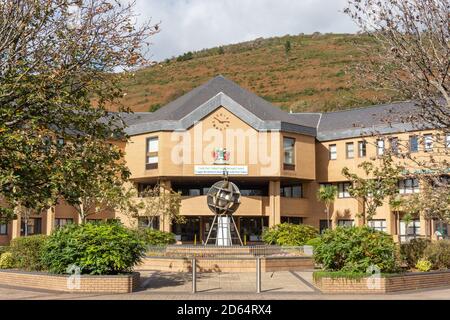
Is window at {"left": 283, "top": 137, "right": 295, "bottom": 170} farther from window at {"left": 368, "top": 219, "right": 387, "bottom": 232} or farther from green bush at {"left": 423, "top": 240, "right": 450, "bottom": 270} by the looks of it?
green bush at {"left": 423, "top": 240, "right": 450, "bottom": 270}

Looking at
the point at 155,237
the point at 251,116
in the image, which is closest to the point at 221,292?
the point at 155,237

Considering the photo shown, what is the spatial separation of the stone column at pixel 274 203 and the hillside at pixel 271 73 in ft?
147

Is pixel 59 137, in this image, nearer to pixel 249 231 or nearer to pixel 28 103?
pixel 28 103

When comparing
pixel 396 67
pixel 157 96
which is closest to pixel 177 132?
pixel 396 67

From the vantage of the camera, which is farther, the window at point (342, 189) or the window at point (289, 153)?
the window at point (342, 189)

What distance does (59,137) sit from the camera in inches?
643

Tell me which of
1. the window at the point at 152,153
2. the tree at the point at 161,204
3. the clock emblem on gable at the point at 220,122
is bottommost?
the tree at the point at 161,204

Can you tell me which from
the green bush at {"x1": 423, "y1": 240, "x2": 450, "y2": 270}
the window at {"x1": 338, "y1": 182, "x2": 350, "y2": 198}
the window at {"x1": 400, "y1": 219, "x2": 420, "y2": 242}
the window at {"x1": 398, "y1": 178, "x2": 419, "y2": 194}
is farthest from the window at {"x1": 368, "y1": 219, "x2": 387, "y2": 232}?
the green bush at {"x1": 423, "y1": 240, "x2": 450, "y2": 270}

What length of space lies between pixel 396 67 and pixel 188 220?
1500 inches

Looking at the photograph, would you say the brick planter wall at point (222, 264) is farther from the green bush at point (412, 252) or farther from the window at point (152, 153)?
the window at point (152, 153)

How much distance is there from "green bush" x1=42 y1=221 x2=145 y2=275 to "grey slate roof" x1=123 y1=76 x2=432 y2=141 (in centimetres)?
2536

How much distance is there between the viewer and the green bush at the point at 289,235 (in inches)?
1411

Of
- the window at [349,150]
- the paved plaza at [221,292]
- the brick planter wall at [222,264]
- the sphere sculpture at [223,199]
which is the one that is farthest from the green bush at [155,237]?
the window at [349,150]

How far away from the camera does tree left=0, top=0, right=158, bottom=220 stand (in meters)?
14.3
